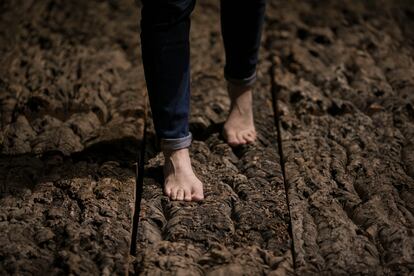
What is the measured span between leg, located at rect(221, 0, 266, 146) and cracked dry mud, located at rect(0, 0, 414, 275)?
6 centimetres

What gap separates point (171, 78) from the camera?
58.2 inches

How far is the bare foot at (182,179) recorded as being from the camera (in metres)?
1.62

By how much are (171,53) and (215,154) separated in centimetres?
47

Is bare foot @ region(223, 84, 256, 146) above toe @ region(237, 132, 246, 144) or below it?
above

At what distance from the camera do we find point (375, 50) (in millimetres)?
2441

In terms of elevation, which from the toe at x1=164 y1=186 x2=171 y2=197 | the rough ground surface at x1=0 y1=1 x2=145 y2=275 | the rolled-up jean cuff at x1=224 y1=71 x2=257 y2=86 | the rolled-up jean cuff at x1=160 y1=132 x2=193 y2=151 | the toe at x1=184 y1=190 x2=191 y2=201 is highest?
the rolled-up jean cuff at x1=224 y1=71 x2=257 y2=86

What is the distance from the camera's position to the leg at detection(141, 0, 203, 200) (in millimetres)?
1413

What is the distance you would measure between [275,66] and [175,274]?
1194 mm

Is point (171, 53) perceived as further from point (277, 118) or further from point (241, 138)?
point (277, 118)

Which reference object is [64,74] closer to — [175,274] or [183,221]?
[183,221]

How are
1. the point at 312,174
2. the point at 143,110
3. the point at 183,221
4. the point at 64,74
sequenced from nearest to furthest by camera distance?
the point at 183,221, the point at 312,174, the point at 143,110, the point at 64,74

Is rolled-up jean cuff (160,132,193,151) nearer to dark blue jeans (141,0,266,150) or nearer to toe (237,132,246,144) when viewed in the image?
dark blue jeans (141,0,266,150)

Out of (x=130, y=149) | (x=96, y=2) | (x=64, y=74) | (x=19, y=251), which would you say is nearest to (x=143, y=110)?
(x=130, y=149)

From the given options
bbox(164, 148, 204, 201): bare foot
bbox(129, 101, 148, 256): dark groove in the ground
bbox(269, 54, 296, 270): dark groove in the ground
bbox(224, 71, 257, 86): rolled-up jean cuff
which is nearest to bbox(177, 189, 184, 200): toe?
bbox(164, 148, 204, 201): bare foot
